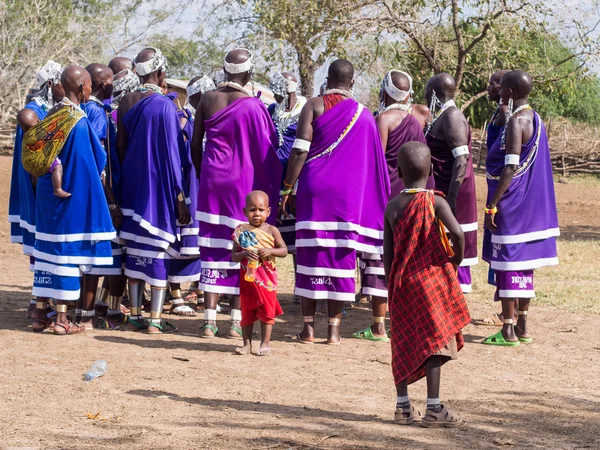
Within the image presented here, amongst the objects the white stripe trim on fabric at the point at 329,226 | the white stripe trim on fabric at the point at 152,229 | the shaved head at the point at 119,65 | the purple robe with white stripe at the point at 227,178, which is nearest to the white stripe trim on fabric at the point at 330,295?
the white stripe trim on fabric at the point at 329,226

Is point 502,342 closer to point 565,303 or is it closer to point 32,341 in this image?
point 565,303

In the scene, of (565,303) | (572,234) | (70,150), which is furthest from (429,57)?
(70,150)

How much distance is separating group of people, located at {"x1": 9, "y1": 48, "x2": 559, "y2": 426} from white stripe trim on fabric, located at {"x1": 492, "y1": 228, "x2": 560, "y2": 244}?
0.01 m

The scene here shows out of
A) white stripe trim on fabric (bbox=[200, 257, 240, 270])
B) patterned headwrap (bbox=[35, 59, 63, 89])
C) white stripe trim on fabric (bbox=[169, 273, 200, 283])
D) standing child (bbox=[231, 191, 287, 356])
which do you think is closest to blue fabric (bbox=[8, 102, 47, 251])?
patterned headwrap (bbox=[35, 59, 63, 89])

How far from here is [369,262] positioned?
24.3 ft

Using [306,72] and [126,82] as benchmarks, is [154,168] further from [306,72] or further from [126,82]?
[306,72]

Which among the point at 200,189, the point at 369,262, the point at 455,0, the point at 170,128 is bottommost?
the point at 369,262

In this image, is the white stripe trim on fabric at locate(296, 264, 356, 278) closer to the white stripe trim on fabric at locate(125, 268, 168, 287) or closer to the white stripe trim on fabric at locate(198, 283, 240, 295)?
the white stripe trim on fabric at locate(198, 283, 240, 295)

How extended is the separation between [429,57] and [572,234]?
4.31 m

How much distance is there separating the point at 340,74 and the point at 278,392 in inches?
102

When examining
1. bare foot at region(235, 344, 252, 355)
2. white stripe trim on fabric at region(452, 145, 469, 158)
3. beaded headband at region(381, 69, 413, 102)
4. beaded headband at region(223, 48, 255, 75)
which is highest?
beaded headband at region(223, 48, 255, 75)

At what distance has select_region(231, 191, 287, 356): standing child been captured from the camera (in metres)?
6.35

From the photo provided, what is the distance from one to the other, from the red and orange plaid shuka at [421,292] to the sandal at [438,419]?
0.21 meters

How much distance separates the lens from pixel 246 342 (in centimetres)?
659
